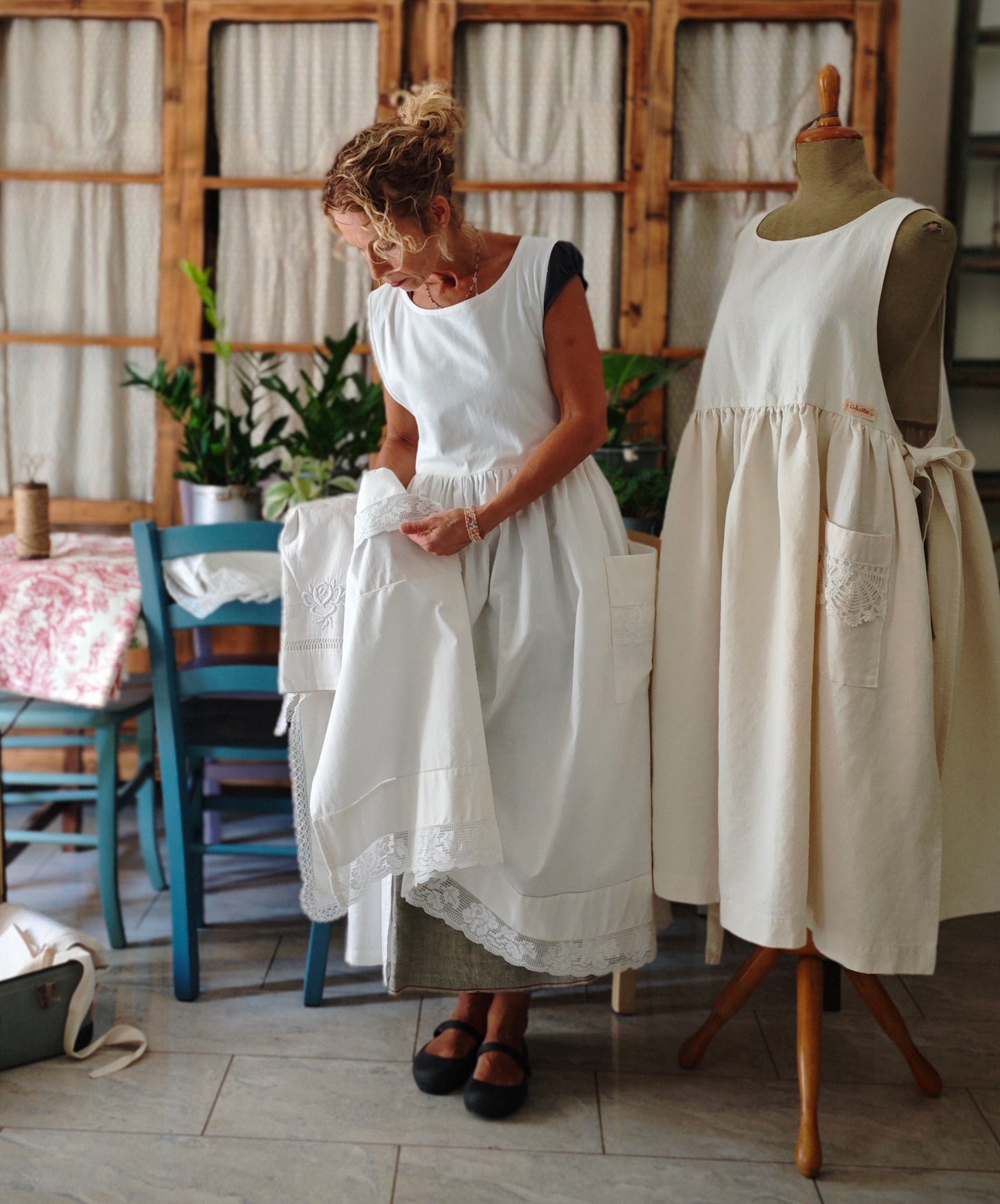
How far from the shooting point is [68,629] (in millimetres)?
2107

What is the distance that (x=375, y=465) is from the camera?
1.78 meters

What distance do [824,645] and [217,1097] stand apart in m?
1.18

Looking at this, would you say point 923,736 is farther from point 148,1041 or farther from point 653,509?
point 148,1041

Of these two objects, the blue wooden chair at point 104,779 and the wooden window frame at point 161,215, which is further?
the wooden window frame at point 161,215

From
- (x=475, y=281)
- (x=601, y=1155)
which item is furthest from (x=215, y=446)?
(x=601, y=1155)

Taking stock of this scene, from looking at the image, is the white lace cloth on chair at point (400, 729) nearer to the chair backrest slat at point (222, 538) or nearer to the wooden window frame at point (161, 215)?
the chair backrest slat at point (222, 538)

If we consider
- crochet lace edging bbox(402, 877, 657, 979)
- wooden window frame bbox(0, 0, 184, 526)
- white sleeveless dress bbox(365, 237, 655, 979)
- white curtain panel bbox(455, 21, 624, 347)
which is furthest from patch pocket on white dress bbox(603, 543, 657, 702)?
wooden window frame bbox(0, 0, 184, 526)

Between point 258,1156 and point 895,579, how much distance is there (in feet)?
4.08

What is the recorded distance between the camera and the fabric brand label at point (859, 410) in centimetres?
151

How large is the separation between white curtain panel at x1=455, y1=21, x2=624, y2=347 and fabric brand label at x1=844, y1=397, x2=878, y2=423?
60.6 inches

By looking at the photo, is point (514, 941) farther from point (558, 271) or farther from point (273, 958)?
point (558, 271)

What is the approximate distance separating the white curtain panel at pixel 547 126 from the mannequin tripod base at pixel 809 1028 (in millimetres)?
1809

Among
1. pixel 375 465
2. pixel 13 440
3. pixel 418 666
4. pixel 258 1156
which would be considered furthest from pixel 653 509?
pixel 13 440

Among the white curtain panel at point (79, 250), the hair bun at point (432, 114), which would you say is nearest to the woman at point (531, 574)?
the hair bun at point (432, 114)
